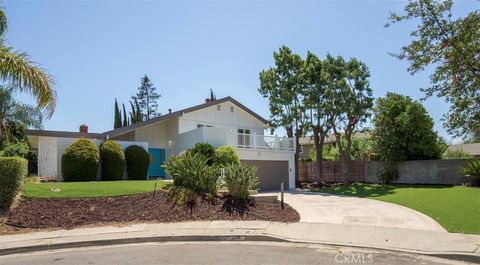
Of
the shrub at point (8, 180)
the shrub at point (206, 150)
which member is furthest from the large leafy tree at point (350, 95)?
the shrub at point (8, 180)

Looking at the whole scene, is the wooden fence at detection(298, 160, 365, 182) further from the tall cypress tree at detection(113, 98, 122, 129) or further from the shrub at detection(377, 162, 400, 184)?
the tall cypress tree at detection(113, 98, 122, 129)

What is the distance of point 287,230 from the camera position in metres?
11.3

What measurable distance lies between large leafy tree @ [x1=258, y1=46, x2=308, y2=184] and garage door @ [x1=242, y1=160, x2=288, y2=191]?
236 cm

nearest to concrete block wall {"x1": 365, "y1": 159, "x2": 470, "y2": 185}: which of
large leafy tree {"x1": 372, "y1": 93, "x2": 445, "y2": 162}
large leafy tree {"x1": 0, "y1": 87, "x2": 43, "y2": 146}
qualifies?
large leafy tree {"x1": 372, "y1": 93, "x2": 445, "y2": 162}

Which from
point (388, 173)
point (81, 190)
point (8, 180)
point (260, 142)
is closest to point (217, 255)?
point (8, 180)

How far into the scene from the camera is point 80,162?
63.5 feet

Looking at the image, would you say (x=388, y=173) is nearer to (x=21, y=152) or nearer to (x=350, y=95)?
(x=350, y=95)

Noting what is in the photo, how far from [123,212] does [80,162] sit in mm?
7184

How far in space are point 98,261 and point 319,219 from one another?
286 inches

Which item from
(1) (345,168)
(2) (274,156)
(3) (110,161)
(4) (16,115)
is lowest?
(1) (345,168)

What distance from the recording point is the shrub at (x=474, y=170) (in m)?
20.3

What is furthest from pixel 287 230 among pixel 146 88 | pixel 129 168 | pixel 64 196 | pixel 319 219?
pixel 146 88

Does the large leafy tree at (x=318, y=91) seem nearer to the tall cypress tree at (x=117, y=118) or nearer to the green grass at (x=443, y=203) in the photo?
the green grass at (x=443, y=203)

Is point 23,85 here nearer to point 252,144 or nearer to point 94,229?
point 94,229
